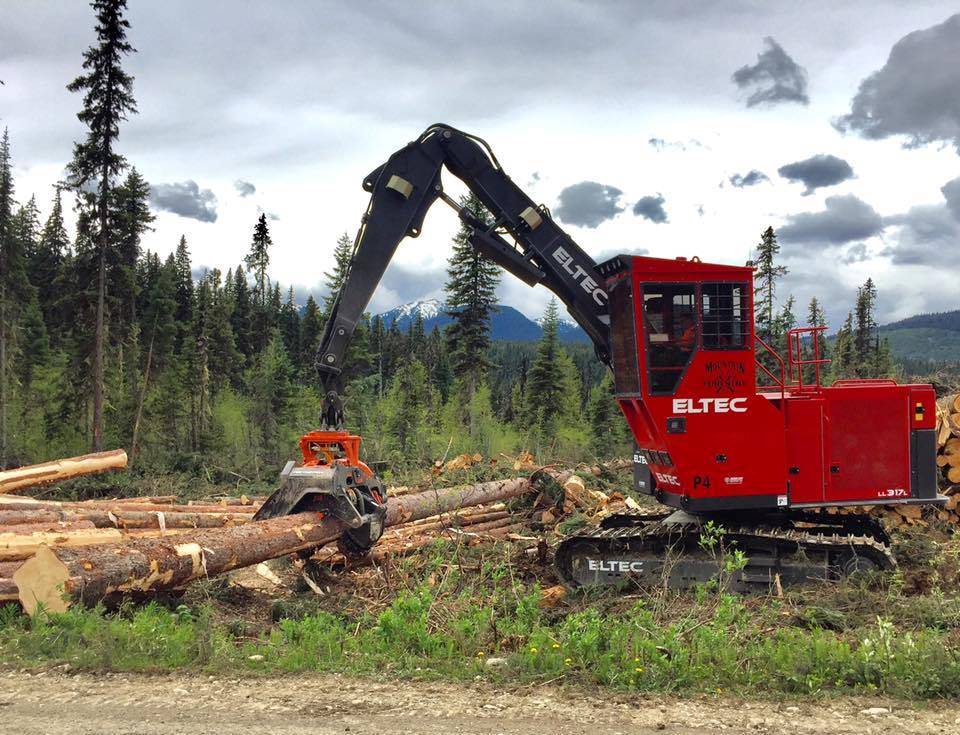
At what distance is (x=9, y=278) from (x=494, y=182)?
140ft

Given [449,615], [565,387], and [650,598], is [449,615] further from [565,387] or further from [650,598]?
[565,387]

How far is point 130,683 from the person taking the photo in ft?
20.5

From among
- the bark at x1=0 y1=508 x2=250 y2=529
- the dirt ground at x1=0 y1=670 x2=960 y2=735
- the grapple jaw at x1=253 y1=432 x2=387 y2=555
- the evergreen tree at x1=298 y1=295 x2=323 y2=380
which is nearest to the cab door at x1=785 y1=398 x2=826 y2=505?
the dirt ground at x1=0 y1=670 x2=960 y2=735

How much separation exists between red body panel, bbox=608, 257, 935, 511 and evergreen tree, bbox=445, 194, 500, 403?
32.1 meters

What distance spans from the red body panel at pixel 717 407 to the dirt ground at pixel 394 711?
13.1 ft

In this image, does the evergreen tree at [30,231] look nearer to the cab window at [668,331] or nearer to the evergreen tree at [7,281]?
the evergreen tree at [7,281]

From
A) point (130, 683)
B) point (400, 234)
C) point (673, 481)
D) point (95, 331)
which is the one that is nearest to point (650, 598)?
point (673, 481)

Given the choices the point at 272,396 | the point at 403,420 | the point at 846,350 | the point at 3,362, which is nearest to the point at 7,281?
the point at 3,362

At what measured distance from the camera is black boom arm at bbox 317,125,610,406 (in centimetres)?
1074

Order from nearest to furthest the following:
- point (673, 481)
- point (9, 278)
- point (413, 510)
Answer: point (673, 481) → point (413, 510) → point (9, 278)

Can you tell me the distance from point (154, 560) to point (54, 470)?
9592 millimetres

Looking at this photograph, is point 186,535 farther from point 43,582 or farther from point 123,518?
point 123,518

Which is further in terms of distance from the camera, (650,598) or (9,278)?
(9,278)

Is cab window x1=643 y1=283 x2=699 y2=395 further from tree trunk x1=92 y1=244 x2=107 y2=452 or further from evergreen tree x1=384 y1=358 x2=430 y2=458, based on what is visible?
tree trunk x1=92 y1=244 x2=107 y2=452
